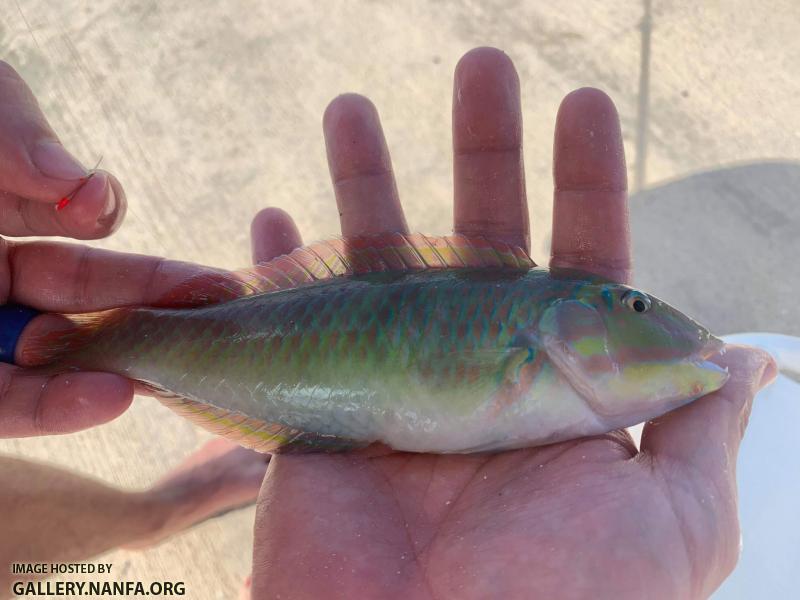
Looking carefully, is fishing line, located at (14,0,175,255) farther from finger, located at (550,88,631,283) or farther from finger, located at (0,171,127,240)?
finger, located at (550,88,631,283)

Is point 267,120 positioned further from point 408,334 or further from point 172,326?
point 408,334

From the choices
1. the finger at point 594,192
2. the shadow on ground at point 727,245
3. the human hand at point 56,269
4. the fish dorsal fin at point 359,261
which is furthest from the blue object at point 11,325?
the shadow on ground at point 727,245

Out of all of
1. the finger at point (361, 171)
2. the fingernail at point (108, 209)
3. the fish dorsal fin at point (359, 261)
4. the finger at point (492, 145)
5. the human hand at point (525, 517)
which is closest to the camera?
the human hand at point (525, 517)

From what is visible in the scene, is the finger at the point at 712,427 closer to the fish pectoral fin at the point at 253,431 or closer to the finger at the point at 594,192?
the finger at the point at 594,192

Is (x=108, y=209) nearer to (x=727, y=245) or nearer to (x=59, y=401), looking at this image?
(x=59, y=401)

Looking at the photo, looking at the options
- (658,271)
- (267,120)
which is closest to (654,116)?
(658,271)

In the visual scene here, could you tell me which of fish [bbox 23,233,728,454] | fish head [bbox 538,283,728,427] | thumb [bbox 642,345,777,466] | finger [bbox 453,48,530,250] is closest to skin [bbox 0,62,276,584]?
fish [bbox 23,233,728,454]
